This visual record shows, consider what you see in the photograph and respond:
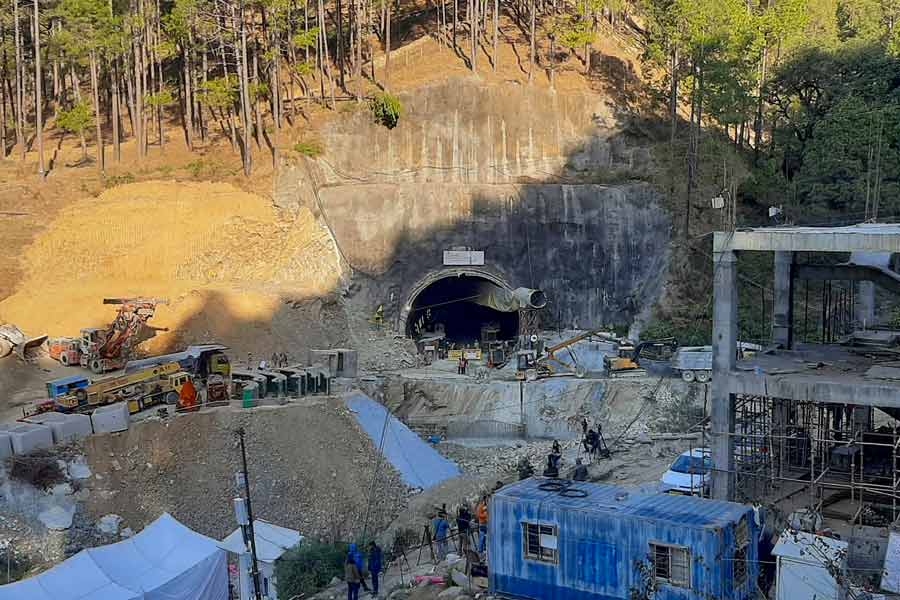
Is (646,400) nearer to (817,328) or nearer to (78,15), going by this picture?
(817,328)

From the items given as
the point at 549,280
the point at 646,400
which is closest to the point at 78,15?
the point at 549,280

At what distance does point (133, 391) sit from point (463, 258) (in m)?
20.4

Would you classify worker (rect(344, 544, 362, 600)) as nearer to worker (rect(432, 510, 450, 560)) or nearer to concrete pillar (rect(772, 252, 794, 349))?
worker (rect(432, 510, 450, 560))

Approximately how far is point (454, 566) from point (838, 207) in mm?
35809

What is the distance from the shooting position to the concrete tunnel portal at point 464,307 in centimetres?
4916

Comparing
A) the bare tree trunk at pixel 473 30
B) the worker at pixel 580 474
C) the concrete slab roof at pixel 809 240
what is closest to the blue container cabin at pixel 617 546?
the concrete slab roof at pixel 809 240

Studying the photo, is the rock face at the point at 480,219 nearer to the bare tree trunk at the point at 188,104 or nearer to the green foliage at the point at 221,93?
the green foliage at the point at 221,93

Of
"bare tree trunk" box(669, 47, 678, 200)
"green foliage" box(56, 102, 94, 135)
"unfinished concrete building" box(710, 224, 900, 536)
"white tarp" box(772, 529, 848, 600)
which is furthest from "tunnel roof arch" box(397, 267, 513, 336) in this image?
"white tarp" box(772, 529, 848, 600)

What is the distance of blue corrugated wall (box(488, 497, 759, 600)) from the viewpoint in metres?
19.3

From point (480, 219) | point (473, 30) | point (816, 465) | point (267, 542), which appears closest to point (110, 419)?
point (267, 542)

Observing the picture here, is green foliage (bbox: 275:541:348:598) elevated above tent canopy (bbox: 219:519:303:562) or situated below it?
below

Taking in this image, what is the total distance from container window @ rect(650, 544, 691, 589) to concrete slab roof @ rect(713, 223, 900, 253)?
8433 mm

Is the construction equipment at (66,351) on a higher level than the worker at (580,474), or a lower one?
higher

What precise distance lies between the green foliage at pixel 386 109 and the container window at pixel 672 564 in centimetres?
3756
